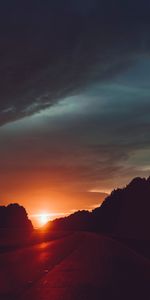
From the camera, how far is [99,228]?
139000 mm

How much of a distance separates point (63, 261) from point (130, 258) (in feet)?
11.3

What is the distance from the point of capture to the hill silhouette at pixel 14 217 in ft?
541

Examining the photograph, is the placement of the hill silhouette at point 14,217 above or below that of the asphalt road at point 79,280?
above

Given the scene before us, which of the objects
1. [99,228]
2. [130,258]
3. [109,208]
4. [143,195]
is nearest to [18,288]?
[130,258]

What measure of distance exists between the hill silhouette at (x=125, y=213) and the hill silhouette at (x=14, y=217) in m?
18.7

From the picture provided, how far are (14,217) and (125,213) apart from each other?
182ft

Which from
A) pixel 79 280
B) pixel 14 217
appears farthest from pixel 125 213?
pixel 79 280

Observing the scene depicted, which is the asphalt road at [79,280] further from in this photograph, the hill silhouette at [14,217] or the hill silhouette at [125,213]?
the hill silhouette at [14,217]

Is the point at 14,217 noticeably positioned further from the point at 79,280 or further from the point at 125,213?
the point at 79,280

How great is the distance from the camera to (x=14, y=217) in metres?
174

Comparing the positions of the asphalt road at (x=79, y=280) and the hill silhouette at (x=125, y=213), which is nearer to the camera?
the asphalt road at (x=79, y=280)

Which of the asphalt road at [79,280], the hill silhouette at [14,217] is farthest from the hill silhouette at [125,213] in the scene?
the asphalt road at [79,280]

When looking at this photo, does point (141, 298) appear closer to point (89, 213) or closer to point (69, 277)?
point (69, 277)

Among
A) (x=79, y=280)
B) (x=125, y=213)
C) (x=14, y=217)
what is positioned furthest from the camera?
(x=14, y=217)
